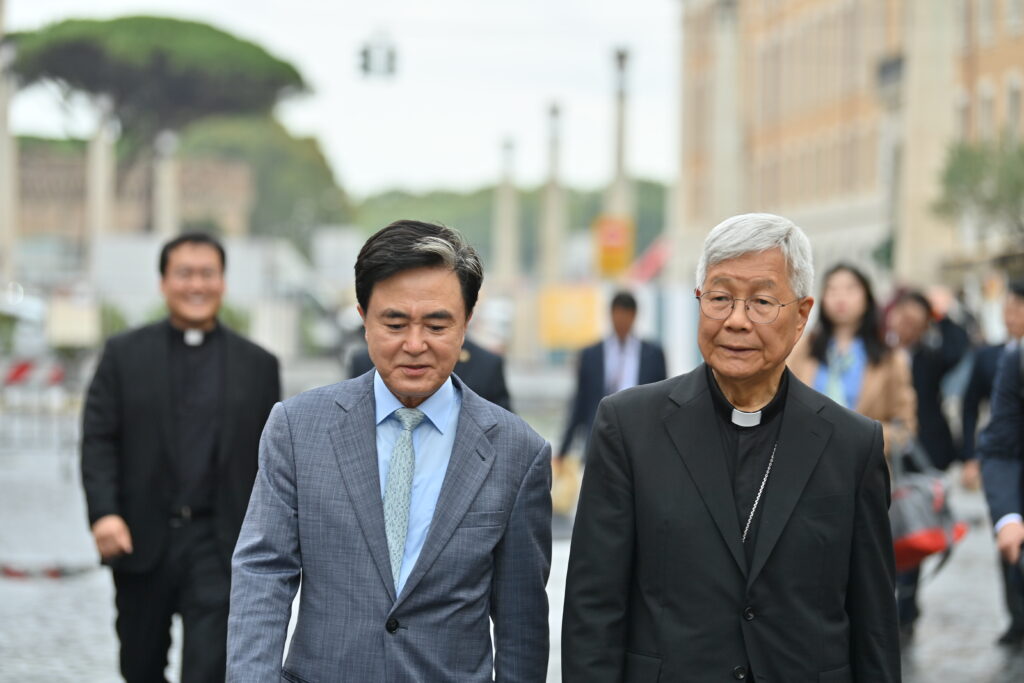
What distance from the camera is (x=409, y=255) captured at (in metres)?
3.58

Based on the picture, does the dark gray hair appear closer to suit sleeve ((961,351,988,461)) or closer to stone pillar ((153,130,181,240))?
suit sleeve ((961,351,988,461))

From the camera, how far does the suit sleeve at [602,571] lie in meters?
3.55

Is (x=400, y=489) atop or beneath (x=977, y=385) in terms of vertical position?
atop

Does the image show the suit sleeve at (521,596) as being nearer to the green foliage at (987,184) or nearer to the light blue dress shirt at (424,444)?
the light blue dress shirt at (424,444)

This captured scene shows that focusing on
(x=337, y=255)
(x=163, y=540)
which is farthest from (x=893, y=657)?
(x=337, y=255)

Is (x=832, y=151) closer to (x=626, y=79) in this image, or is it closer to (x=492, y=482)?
(x=626, y=79)

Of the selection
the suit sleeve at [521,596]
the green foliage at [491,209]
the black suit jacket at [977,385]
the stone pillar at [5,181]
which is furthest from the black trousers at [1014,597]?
the green foliage at [491,209]

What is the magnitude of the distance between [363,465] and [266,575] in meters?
0.26

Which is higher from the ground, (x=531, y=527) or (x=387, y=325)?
(x=387, y=325)

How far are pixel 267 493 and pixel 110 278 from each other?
50.1 meters

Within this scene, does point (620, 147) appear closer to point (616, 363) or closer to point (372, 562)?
point (616, 363)

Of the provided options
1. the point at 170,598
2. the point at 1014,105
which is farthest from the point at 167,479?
the point at 1014,105

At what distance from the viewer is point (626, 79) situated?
101 feet

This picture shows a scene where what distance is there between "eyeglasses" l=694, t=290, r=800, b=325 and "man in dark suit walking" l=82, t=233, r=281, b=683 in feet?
7.63
